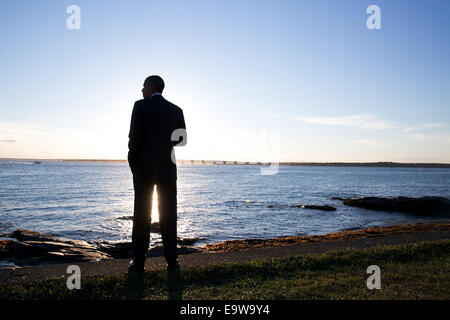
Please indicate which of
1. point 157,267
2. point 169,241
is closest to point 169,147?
point 169,241

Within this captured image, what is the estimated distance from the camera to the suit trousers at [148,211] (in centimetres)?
436

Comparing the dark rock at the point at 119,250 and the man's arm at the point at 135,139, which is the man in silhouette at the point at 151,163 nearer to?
the man's arm at the point at 135,139

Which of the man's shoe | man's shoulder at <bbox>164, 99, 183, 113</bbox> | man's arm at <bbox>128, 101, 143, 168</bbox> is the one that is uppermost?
man's shoulder at <bbox>164, 99, 183, 113</bbox>

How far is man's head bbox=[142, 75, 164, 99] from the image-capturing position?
15.1 ft

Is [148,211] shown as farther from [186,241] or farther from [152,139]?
[186,241]

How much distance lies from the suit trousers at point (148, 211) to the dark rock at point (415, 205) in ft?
85.4

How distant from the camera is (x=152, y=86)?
4.61 m

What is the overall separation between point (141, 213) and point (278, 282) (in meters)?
2.07

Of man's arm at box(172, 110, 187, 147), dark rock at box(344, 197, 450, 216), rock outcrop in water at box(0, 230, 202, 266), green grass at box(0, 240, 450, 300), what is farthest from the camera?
dark rock at box(344, 197, 450, 216)

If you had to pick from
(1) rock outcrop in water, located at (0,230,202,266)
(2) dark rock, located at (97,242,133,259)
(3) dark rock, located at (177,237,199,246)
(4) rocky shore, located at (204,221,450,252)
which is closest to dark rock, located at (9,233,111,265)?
(1) rock outcrop in water, located at (0,230,202,266)

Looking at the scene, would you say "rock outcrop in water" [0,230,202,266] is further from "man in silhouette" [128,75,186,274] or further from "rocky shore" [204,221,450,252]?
"man in silhouette" [128,75,186,274]

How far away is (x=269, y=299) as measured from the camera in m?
3.61

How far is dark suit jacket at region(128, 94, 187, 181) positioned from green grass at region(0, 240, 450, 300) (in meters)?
1.42
